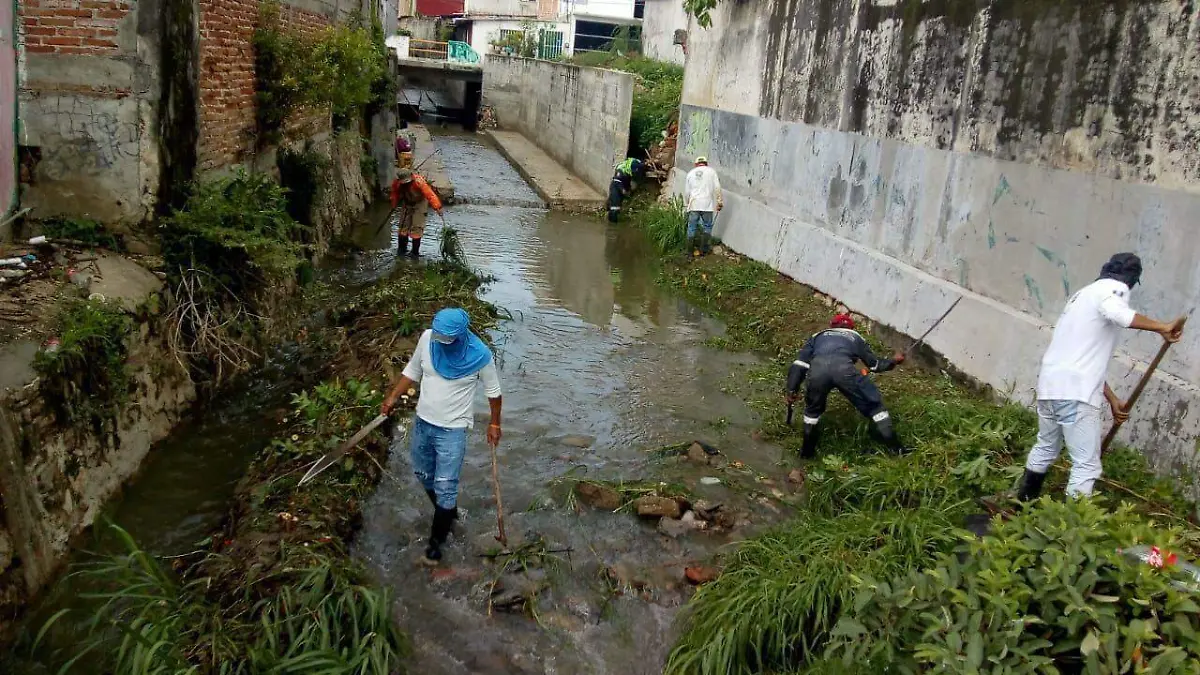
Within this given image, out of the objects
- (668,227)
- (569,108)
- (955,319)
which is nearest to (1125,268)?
(955,319)

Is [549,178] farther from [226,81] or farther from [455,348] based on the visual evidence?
[455,348]

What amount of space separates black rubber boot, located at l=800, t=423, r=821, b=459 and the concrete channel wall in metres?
1.72

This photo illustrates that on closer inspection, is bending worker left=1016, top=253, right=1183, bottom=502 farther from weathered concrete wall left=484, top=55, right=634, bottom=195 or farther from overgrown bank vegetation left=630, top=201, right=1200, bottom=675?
weathered concrete wall left=484, top=55, right=634, bottom=195

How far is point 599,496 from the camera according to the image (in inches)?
245

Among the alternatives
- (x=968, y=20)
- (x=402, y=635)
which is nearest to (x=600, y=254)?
(x=968, y=20)

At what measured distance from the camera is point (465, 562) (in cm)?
546

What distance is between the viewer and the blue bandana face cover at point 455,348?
201 inches

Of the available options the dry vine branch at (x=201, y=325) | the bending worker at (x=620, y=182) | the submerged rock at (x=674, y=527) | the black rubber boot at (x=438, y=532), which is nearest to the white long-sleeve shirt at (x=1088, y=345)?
the submerged rock at (x=674, y=527)

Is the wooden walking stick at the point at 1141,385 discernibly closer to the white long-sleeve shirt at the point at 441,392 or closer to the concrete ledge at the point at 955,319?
the concrete ledge at the point at 955,319

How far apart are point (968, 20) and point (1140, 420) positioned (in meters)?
4.16

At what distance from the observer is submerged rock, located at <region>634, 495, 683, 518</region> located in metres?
6.02

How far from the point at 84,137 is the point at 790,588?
6589mm

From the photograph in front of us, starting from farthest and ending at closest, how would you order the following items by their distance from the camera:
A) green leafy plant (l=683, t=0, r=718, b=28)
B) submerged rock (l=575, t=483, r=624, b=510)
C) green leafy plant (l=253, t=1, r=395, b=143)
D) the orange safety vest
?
green leafy plant (l=683, t=0, r=718, b=28), the orange safety vest, green leafy plant (l=253, t=1, r=395, b=143), submerged rock (l=575, t=483, r=624, b=510)

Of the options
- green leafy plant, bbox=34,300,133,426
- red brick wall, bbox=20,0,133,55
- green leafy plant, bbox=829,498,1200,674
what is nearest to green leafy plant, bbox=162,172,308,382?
Result: green leafy plant, bbox=34,300,133,426
